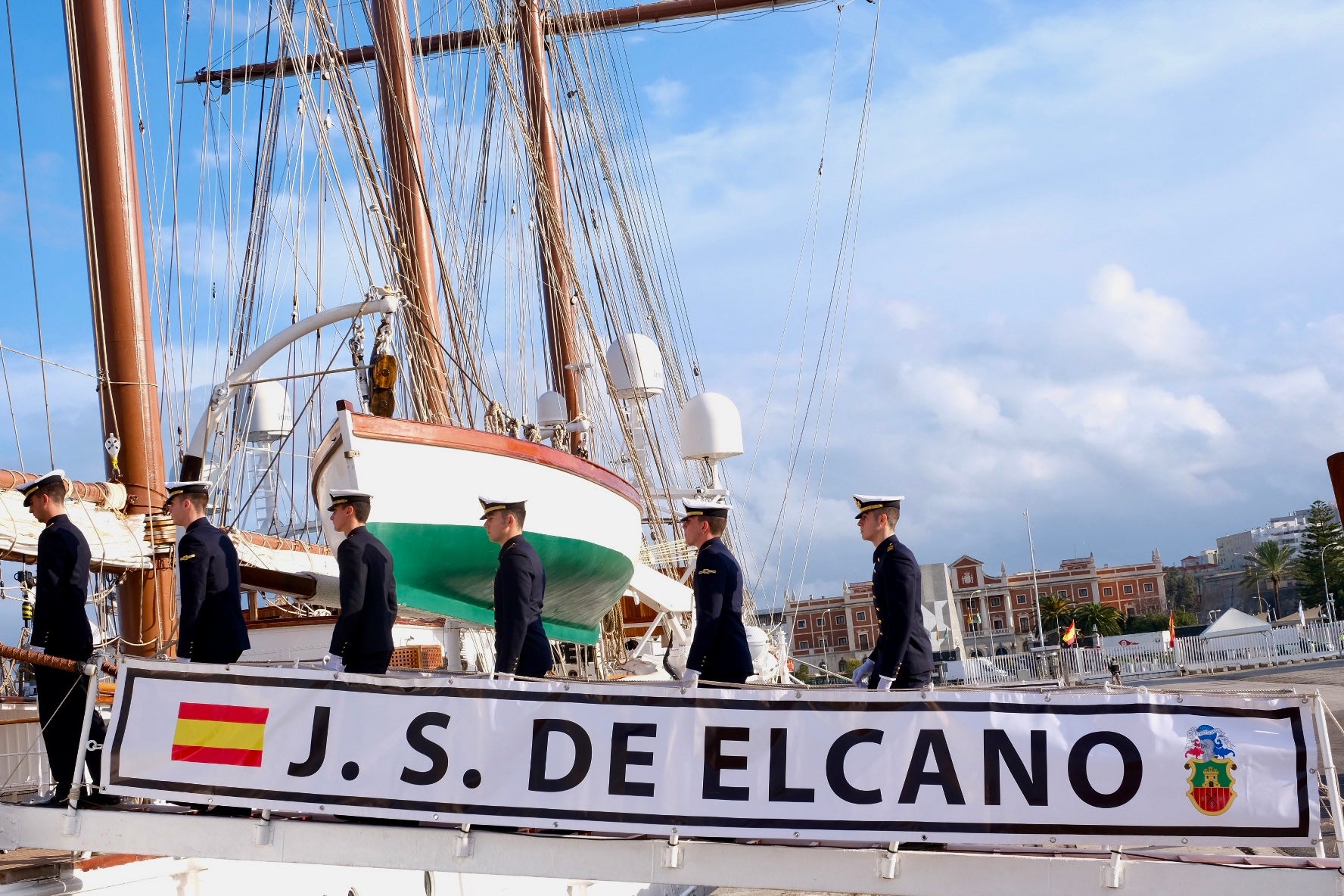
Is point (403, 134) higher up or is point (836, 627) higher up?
point (836, 627)

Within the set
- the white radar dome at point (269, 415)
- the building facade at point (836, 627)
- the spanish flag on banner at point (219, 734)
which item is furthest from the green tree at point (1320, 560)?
the spanish flag on banner at point (219, 734)

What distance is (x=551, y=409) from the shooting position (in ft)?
83.7

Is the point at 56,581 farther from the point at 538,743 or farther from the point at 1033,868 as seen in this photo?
the point at 1033,868

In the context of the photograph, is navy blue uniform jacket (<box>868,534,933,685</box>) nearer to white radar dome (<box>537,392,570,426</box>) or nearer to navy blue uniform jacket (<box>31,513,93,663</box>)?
navy blue uniform jacket (<box>31,513,93,663</box>)

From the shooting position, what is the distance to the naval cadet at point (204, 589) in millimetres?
6539

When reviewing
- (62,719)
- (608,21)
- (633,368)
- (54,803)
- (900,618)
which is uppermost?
(608,21)

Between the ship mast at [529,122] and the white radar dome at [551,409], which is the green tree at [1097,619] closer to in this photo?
the ship mast at [529,122]

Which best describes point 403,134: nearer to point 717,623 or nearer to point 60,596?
point 60,596

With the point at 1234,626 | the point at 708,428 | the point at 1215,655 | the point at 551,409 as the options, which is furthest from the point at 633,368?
the point at 1234,626

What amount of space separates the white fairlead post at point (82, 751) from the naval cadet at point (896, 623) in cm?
368

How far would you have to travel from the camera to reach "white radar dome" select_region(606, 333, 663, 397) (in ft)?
70.8

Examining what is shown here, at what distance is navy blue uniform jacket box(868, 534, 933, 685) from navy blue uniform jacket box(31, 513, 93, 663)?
13.2ft

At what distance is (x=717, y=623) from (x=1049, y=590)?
11184 cm

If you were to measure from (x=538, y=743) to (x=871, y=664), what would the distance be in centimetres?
170
